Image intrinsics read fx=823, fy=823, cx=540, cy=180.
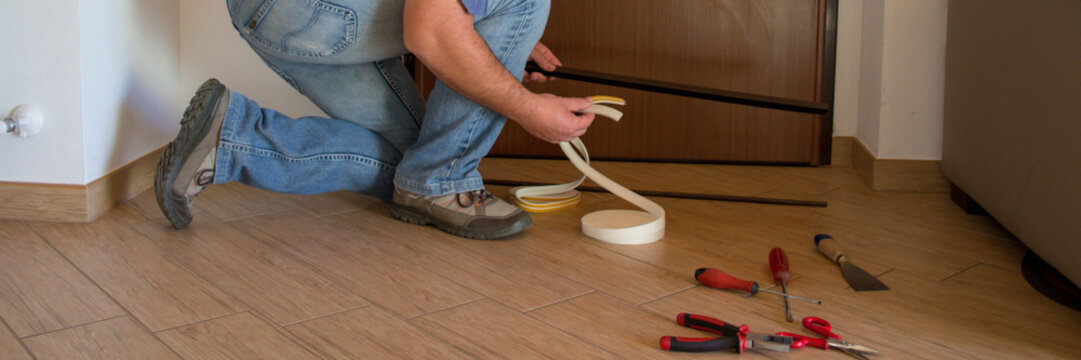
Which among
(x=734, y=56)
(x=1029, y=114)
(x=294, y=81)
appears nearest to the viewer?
(x=1029, y=114)

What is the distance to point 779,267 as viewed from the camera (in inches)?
44.9

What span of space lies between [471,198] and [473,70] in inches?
11.3

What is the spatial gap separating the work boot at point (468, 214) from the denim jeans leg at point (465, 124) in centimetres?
2

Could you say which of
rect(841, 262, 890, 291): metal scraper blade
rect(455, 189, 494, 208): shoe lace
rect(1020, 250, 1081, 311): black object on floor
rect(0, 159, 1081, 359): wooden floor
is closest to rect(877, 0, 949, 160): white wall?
rect(0, 159, 1081, 359): wooden floor

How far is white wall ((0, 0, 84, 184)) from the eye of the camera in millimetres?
1359

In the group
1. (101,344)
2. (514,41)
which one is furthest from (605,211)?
(101,344)

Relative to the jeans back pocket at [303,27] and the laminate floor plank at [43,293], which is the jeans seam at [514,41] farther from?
the laminate floor plank at [43,293]

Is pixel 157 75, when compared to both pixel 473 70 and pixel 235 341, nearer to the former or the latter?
pixel 473 70

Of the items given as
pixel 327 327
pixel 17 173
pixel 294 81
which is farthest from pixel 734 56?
pixel 17 173

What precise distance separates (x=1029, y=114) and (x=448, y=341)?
2.92ft

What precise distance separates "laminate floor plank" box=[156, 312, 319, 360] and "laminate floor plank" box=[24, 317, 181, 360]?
20mm

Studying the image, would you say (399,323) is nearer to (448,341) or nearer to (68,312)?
(448,341)

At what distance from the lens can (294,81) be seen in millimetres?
1503

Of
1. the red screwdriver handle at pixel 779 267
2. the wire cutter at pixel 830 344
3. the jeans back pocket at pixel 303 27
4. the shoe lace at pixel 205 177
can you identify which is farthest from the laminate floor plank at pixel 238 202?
the wire cutter at pixel 830 344
